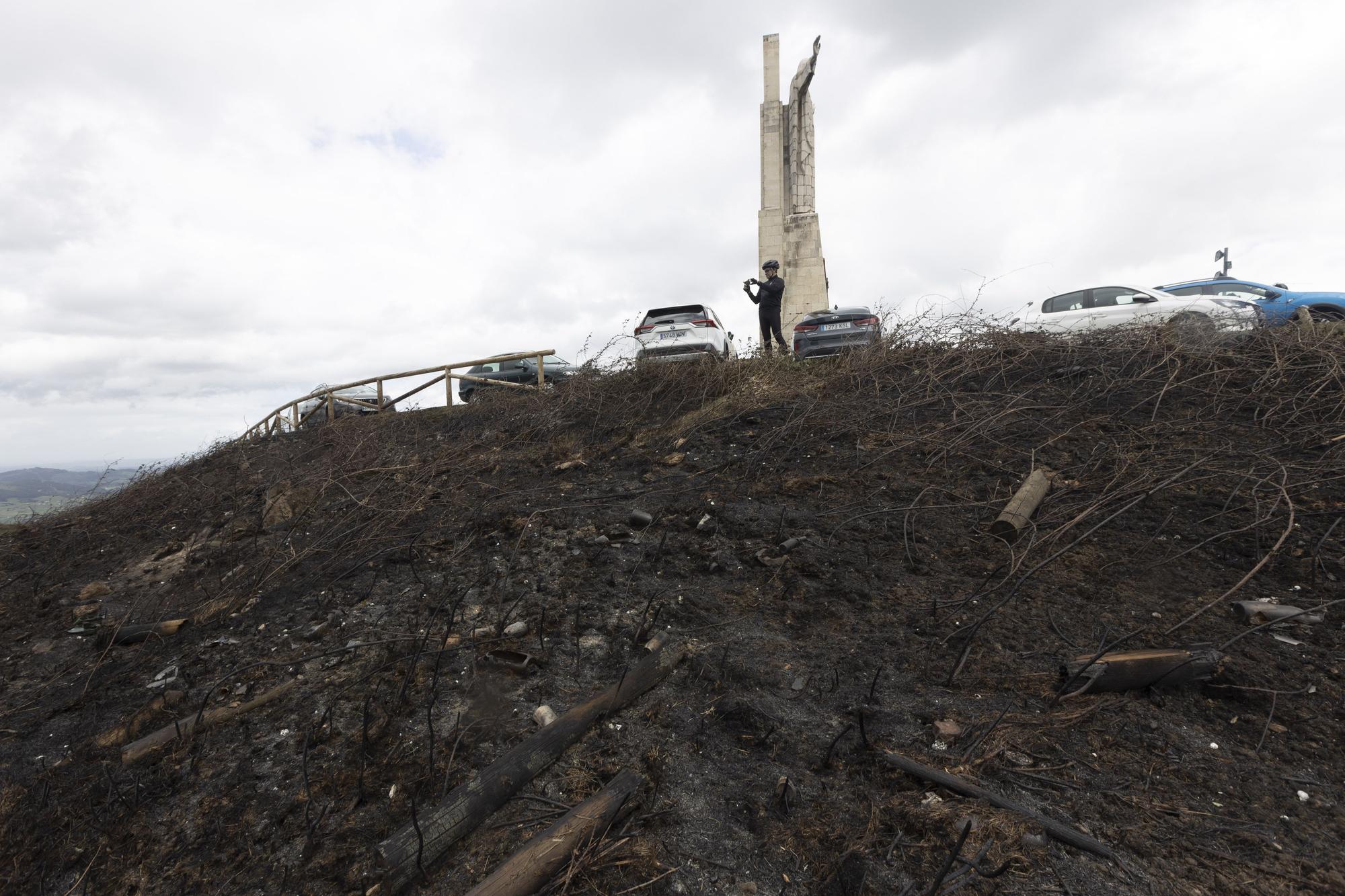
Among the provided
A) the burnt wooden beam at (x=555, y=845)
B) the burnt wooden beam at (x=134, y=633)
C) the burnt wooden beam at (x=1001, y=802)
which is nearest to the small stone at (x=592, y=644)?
the burnt wooden beam at (x=555, y=845)

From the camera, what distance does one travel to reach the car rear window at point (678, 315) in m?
9.91

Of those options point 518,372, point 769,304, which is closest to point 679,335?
point 769,304

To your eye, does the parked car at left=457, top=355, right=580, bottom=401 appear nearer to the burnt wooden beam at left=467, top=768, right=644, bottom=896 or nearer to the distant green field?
the distant green field

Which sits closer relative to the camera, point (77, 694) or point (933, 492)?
point (77, 694)

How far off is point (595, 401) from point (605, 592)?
4.91 metres

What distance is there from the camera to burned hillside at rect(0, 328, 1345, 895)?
93.2 inches

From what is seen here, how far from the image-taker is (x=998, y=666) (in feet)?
11.0

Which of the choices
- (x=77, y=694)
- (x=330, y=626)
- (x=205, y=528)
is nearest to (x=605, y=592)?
(x=330, y=626)

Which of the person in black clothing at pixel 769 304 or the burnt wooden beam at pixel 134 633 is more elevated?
the person in black clothing at pixel 769 304

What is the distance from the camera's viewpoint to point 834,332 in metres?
9.35

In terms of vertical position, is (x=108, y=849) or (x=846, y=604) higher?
(x=846, y=604)

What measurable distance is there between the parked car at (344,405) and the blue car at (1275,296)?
15600 millimetres

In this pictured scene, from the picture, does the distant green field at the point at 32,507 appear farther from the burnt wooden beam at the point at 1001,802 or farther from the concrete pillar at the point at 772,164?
the concrete pillar at the point at 772,164

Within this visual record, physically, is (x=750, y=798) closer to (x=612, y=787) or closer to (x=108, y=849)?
(x=612, y=787)
